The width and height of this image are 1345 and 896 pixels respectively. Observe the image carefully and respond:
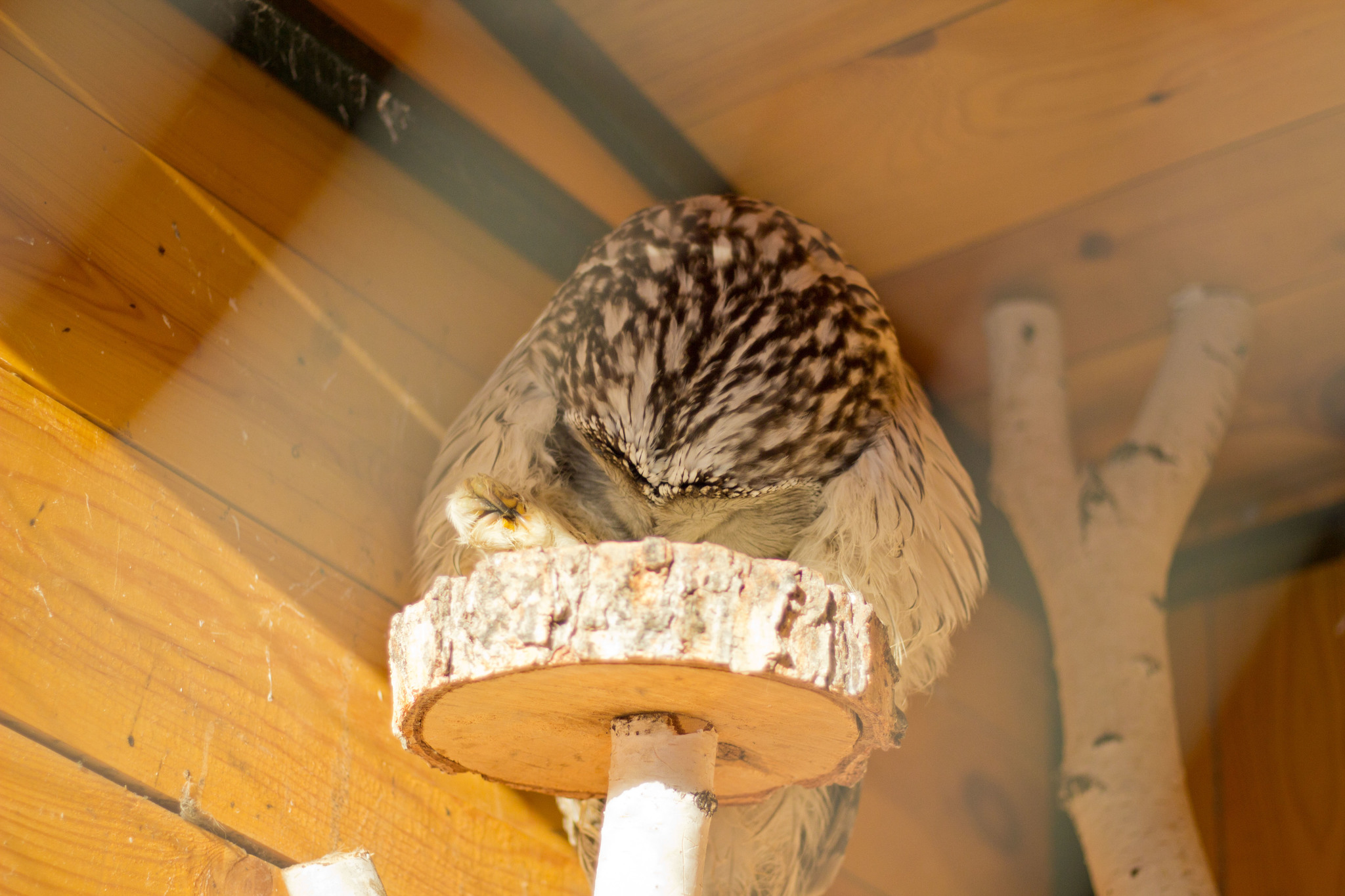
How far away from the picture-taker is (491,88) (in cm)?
143

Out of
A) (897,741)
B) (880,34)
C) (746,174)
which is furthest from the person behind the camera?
(746,174)

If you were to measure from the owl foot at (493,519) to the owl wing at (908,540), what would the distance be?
28cm

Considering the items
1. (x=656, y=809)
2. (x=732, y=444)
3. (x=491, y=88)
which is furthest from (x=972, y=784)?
(x=491, y=88)

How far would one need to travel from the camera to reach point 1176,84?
1392mm

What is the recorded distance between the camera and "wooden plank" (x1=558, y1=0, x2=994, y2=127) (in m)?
1.34

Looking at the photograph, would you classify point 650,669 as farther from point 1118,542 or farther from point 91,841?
point 1118,542

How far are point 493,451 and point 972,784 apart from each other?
111 cm

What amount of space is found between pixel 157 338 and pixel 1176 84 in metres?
1.19

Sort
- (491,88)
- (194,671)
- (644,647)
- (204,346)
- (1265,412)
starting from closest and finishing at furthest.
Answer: (644,647) < (194,671) < (204,346) < (491,88) < (1265,412)

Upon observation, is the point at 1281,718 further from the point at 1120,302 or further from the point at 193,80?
the point at 193,80

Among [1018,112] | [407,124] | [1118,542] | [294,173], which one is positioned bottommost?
[1118,542]

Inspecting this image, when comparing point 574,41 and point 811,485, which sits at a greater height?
point 574,41

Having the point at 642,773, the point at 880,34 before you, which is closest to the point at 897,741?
the point at 642,773

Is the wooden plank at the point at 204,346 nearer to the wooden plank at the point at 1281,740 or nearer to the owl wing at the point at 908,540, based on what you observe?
the owl wing at the point at 908,540
